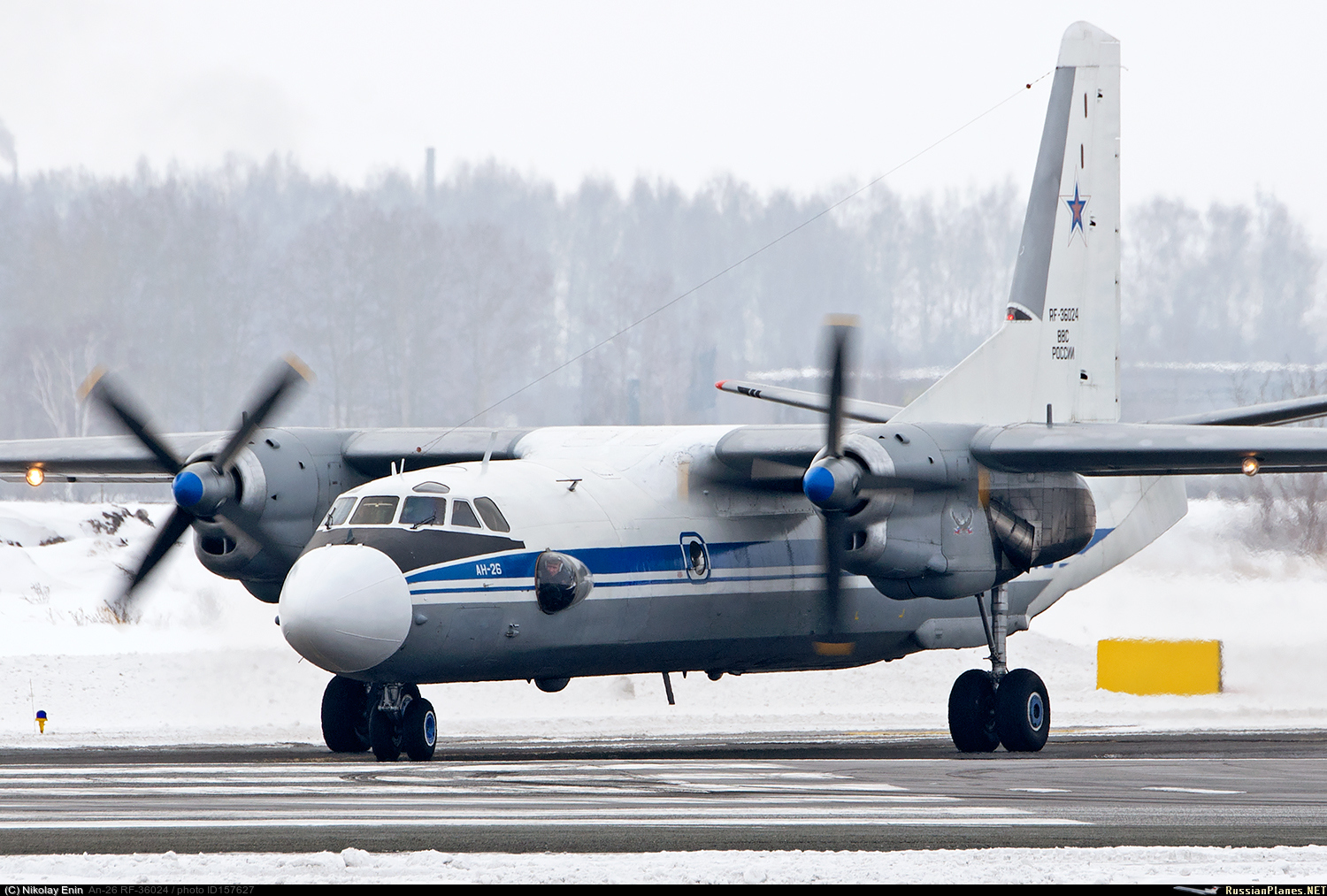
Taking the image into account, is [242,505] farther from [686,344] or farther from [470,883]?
[686,344]

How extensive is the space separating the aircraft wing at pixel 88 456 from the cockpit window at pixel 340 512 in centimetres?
401

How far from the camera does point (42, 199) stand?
207 ft

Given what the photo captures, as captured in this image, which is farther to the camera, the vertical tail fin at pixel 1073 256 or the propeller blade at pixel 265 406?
the vertical tail fin at pixel 1073 256

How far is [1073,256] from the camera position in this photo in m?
20.8

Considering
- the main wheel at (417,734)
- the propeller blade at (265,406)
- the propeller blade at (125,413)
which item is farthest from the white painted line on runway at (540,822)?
the propeller blade at (125,413)

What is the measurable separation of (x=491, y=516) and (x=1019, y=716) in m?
6.62

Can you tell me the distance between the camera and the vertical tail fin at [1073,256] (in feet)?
67.1

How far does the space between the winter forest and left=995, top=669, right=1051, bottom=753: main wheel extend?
25.2 meters

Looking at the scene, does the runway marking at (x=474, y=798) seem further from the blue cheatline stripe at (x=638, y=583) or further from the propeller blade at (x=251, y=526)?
the propeller blade at (x=251, y=526)

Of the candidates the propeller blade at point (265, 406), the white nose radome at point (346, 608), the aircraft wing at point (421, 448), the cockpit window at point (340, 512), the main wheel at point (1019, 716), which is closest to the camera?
the white nose radome at point (346, 608)

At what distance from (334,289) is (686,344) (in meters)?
13.7

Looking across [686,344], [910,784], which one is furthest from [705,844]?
[686,344]

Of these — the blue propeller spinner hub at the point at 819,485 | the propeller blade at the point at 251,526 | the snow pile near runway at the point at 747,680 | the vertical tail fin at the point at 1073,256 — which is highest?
the vertical tail fin at the point at 1073,256

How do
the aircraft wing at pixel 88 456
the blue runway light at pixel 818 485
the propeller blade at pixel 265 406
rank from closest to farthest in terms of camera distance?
the blue runway light at pixel 818 485 < the propeller blade at pixel 265 406 < the aircraft wing at pixel 88 456
